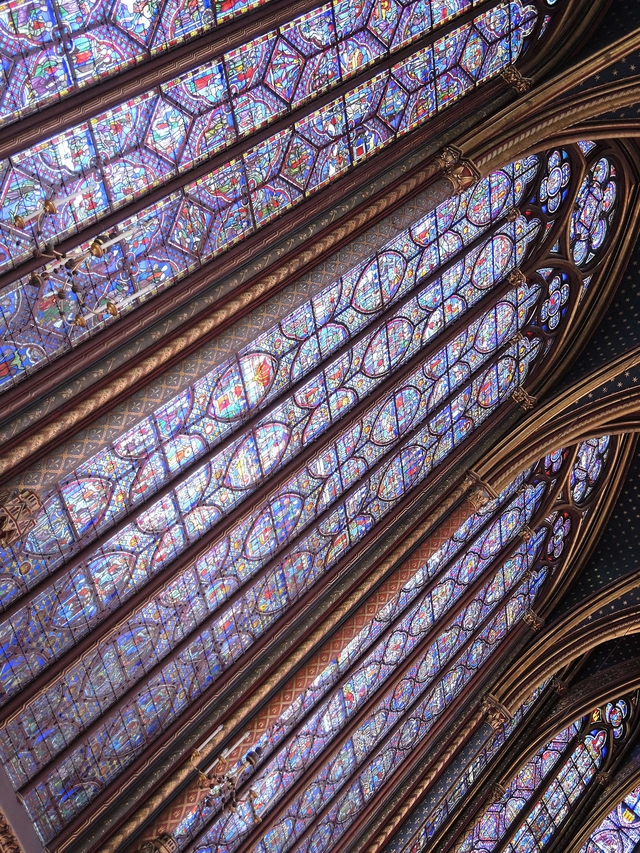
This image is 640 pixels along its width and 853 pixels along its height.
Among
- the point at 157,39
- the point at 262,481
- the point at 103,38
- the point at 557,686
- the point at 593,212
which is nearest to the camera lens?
the point at 103,38

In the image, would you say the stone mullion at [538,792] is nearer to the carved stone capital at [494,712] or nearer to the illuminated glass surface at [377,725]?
the carved stone capital at [494,712]

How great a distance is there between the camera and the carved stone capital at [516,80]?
47.4ft

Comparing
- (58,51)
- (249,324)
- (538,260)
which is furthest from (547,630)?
(58,51)

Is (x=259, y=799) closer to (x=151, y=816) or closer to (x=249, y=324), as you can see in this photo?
(x=151, y=816)

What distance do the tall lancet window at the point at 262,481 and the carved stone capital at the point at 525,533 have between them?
261cm

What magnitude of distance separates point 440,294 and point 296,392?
3.24 m

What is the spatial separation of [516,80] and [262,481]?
257 inches

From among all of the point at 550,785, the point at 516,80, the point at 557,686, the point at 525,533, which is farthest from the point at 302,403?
the point at 550,785

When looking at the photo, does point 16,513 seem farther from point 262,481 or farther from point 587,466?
point 587,466

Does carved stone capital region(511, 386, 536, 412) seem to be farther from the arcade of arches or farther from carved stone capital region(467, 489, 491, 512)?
carved stone capital region(467, 489, 491, 512)

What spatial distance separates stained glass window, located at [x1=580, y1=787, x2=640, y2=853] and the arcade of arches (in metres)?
4.47

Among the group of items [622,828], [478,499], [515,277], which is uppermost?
[515,277]

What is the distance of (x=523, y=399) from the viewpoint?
17.7 m

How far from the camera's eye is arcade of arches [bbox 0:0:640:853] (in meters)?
10.3
